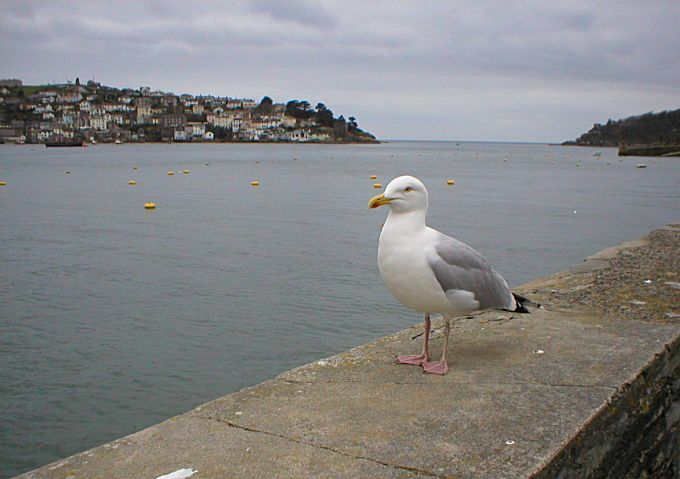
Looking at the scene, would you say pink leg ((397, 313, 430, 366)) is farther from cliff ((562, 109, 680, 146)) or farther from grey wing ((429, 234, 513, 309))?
cliff ((562, 109, 680, 146))

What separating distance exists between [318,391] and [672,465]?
9.18 feet

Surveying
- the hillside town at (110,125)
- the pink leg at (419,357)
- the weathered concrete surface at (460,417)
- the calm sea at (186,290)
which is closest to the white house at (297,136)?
the hillside town at (110,125)

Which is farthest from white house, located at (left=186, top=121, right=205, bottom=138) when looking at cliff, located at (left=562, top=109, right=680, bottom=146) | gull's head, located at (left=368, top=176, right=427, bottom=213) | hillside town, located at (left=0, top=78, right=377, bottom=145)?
gull's head, located at (left=368, top=176, right=427, bottom=213)

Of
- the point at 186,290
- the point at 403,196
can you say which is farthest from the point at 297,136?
the point at 403,196

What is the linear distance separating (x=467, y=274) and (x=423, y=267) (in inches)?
14.5

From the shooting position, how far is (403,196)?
4.14 metres

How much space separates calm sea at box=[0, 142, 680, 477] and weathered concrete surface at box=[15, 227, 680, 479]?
132 inches

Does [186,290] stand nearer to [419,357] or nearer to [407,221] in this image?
[419,357]

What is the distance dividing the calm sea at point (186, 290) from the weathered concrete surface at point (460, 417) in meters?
3.36

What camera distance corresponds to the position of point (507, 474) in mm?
2674

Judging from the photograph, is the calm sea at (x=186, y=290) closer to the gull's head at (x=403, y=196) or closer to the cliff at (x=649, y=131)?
the gull's head at (x=403, y=196)

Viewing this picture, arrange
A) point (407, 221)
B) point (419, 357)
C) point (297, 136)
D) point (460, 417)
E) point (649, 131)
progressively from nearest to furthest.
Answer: point (460, 417)
point (407, 221)
point (419, 357)
point (649, 131)
point (297, 136)

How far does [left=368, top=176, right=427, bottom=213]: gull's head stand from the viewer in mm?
4141

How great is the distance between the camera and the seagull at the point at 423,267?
402 centimetres
